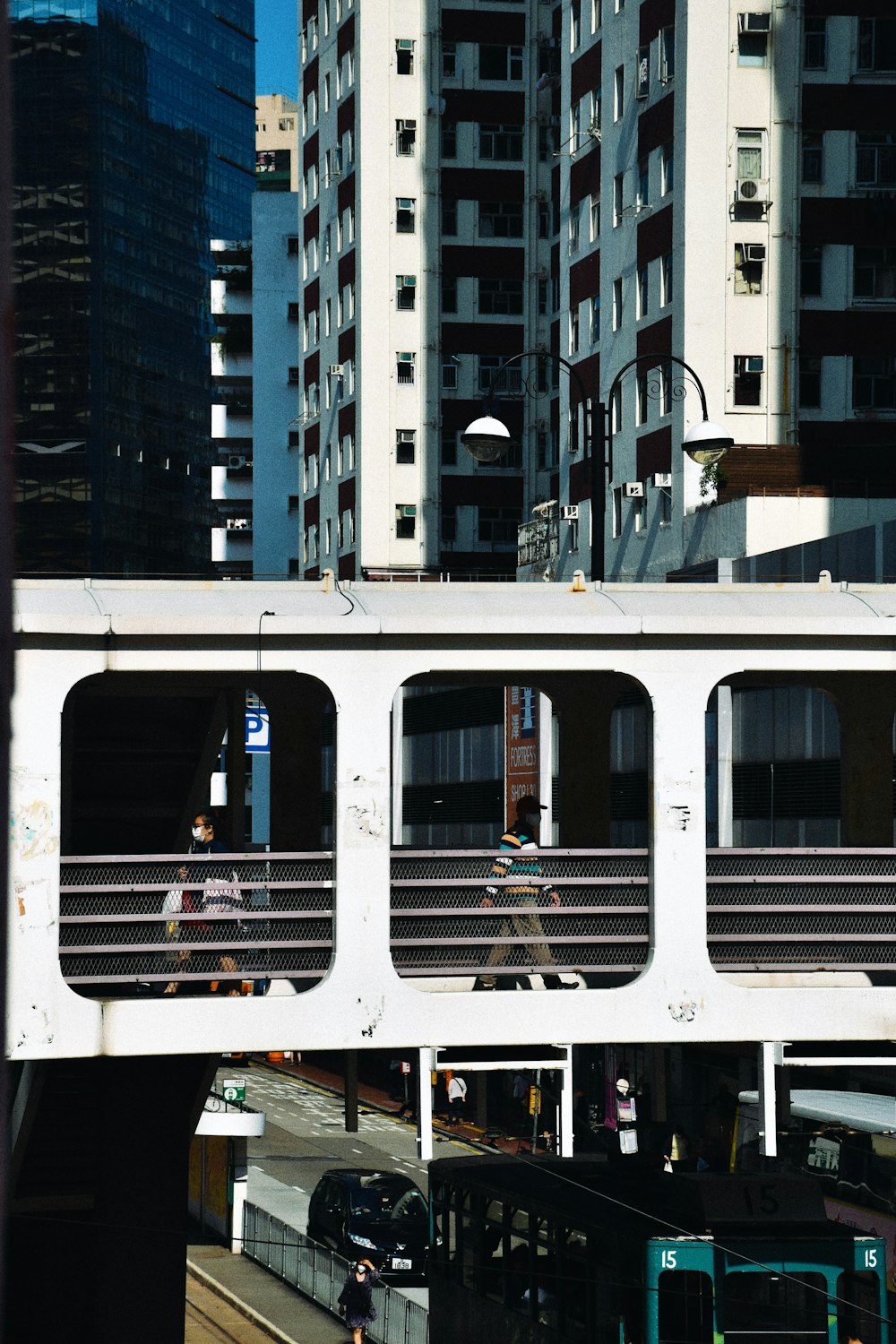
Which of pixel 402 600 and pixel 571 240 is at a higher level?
pixel 571 240

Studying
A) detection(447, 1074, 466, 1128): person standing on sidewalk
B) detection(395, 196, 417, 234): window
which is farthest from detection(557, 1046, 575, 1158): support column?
detection(395, 196, 417, 234): window

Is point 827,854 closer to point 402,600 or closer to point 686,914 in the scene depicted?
point 686,914

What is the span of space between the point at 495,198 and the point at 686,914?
68.3 m

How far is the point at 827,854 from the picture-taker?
16.1m

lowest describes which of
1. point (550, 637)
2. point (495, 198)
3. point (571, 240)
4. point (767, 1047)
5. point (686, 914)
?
point (767, 1047)

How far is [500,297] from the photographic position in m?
81.1

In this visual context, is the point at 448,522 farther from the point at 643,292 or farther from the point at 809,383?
the point at 809,383

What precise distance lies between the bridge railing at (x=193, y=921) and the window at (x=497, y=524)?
65.7 meters

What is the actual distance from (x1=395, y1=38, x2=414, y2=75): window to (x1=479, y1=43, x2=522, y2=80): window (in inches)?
118

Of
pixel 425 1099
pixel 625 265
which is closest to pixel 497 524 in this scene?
pixel 625 265

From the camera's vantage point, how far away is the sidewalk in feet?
116

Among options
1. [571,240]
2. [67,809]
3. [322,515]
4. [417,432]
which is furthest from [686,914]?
[322,515]

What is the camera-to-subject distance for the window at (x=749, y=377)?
169ft

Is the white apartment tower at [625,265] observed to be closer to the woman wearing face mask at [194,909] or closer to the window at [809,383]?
the window at [809,383]
